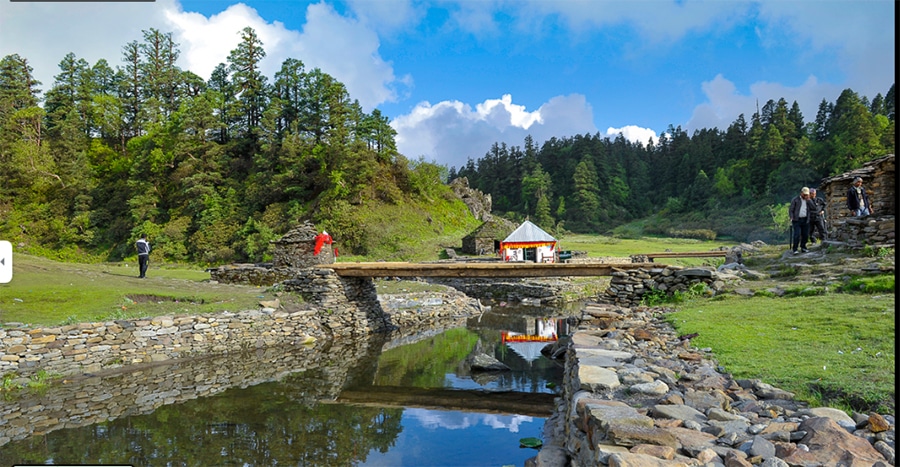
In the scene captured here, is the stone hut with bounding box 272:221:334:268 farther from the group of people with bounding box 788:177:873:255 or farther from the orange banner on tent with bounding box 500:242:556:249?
the group of people with bounding box 788:177:873:255

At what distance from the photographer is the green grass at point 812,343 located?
17.0 ft

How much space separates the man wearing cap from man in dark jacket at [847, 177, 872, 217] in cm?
100

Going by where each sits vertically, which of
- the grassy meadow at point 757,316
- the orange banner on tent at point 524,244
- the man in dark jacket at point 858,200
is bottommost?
the grassy meadow at point 757,316

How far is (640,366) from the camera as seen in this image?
675 cm

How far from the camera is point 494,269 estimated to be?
56.0ft

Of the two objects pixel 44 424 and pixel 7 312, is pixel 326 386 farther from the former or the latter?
pixel 7 312

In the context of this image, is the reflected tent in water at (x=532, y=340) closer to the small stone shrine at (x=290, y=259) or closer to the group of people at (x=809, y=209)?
the group of people at (x=809, y=209)

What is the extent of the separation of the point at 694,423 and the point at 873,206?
700 inches

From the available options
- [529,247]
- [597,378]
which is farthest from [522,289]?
[597,378]

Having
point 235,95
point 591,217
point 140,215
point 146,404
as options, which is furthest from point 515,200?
point 146,404

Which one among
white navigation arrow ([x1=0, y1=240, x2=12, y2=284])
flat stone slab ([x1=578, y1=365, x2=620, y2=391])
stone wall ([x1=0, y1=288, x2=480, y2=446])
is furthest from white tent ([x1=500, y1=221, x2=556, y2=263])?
white navigation arrow ([x1=0, y1=240, x2=12, y2=284])

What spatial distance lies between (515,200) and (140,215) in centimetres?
7030

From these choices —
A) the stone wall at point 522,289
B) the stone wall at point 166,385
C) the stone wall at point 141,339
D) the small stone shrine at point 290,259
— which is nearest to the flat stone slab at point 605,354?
the stone wall at point 166,385

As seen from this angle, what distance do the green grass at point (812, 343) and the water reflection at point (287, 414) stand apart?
372cm
